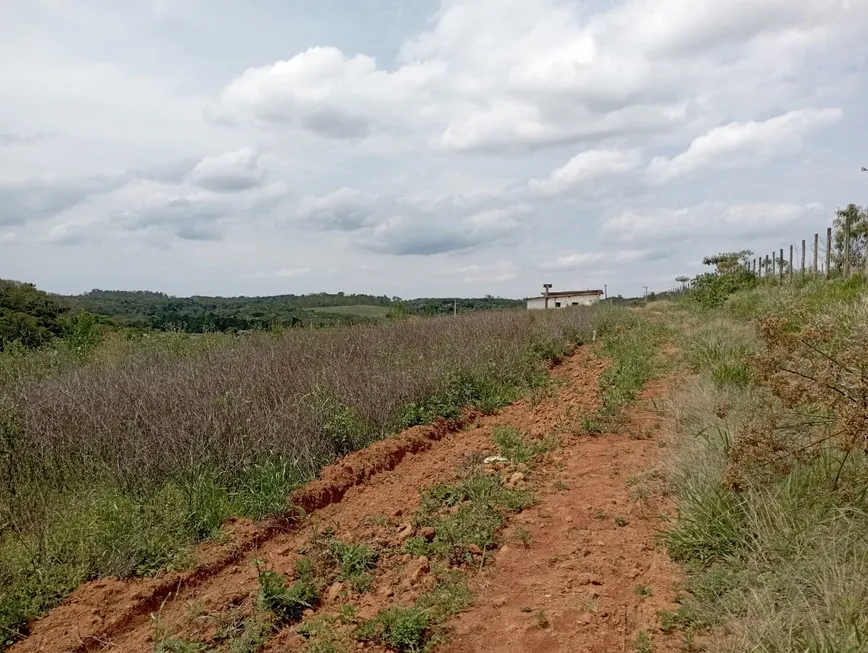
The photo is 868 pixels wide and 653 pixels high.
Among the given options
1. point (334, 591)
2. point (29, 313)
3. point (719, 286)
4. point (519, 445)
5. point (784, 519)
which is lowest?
point (334, 591)

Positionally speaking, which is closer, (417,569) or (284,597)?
(284,597)

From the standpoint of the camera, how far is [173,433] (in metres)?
5.07

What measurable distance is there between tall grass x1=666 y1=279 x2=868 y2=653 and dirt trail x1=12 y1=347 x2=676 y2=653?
0.28 metres

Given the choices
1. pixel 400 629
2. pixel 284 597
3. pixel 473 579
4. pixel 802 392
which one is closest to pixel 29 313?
pixel 284 597

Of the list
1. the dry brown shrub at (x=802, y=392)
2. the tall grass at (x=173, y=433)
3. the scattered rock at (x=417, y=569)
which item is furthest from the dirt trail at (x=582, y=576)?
the tall grass at (x=173, y=433)

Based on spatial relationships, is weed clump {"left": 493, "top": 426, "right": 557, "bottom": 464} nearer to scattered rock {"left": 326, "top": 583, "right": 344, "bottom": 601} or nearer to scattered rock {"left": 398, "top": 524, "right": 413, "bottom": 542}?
scattered rock {"left": 398, "top": 524, "right": 413, "bottom": 542}

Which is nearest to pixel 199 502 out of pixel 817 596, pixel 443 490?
pixel 443 490

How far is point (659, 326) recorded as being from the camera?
16125 mm

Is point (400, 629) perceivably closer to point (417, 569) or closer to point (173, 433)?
point (417, 569)

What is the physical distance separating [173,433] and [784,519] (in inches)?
178

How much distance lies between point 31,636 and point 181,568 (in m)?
0.77

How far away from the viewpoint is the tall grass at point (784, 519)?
2.38 metres

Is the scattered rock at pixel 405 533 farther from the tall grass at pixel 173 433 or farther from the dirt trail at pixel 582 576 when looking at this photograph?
the tall grass at pixel 173 433

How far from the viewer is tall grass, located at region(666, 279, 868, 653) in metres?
2.38
